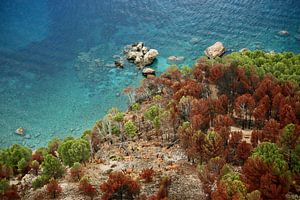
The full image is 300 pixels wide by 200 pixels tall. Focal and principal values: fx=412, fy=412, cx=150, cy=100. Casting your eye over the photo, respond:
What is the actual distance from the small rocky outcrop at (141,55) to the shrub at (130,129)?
40.7 meters

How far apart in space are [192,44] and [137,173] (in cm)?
7434

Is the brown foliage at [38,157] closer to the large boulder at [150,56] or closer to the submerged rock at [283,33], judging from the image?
the large boulder at [150,56]

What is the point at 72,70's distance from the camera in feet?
439

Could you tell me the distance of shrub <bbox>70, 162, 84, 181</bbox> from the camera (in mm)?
76500

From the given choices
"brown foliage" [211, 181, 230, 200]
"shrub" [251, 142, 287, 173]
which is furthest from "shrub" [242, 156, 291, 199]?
"brown foliage" [211, 181, 230, 200]

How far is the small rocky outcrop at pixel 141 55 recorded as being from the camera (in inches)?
5138

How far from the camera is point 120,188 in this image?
66.8 meters

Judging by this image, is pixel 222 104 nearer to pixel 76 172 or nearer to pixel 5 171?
pixel 76 172

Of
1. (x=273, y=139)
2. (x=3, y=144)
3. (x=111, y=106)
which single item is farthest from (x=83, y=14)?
(x=273, y=139)

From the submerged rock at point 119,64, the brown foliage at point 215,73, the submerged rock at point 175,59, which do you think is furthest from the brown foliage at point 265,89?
the submerged rock at point 119,64

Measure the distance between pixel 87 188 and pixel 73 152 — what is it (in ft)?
53.1

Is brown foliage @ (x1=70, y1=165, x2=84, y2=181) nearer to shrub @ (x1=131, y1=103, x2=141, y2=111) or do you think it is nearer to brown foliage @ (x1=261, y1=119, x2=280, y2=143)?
shrub @ (x1=131, y1=103, x2=141, y2=111)

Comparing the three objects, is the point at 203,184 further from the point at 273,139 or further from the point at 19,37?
the point at 19,37

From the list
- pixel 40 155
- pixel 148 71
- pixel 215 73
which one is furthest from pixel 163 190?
pixel 148 71
